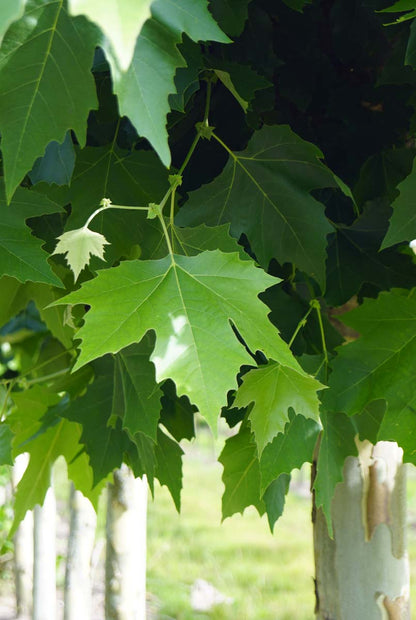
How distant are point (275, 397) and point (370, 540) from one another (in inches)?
14.0

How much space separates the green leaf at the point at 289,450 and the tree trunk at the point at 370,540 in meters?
0.21

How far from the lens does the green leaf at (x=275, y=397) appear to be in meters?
0.52

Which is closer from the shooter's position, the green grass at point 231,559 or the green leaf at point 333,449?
the green leaf at point 333,449

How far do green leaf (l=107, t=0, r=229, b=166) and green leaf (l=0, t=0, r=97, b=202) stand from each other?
0.15 feet

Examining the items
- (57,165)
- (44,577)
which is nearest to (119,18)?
(57,165)

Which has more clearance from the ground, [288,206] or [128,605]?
[288,206]

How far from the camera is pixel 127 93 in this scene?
37 centimetres

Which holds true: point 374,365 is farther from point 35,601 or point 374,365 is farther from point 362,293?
point 35,601

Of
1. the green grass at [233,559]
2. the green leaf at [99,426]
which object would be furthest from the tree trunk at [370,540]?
the green grass at [233,559]

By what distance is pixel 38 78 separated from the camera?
44cm

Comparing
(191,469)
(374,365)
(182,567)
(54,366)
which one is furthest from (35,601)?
(191,469)

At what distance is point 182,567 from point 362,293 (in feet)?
9.21

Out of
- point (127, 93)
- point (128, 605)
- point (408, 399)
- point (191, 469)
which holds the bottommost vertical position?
point (128, 605)

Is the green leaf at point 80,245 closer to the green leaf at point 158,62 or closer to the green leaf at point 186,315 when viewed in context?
the green leaf at point 186,315
